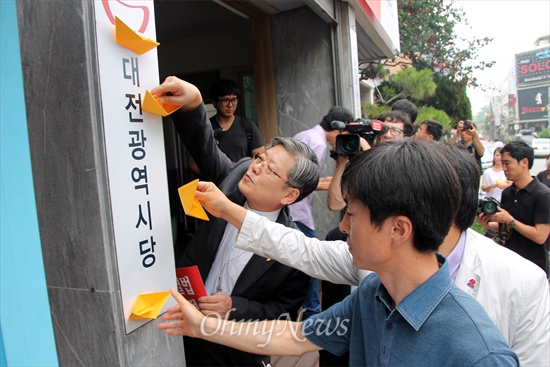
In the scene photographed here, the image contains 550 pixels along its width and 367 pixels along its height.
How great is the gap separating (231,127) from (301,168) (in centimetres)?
196

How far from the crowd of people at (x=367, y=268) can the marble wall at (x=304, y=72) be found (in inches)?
98.5

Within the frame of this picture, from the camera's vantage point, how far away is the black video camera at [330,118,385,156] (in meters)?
2.25

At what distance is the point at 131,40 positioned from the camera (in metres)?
1.22

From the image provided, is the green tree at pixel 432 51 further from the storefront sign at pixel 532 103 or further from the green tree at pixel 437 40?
the storefront sign at pixel 532 103

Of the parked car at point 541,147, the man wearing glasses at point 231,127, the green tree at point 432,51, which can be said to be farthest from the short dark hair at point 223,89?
the parked car at point 541,147

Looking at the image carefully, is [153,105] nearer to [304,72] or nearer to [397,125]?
[397,125]

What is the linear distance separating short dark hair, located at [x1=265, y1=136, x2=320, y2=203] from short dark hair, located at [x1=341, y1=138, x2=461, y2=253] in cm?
69

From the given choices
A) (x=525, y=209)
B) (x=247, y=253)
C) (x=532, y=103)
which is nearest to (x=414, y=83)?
(x=525, y=209)

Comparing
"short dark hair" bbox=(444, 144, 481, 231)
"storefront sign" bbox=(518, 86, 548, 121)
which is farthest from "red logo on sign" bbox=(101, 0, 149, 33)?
"storefront sign" bbox=(518, 86, 548, 121)

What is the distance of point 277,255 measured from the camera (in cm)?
143

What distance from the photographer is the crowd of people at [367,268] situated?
3.09 ft

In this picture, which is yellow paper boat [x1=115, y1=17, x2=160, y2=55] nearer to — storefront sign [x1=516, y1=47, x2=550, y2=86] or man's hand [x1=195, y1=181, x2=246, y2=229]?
man's hand [x1=195, y1=181, x2=246, y2=229]

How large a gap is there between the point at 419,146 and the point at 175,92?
802 mm

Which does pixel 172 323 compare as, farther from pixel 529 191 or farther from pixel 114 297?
pixel 529 191
